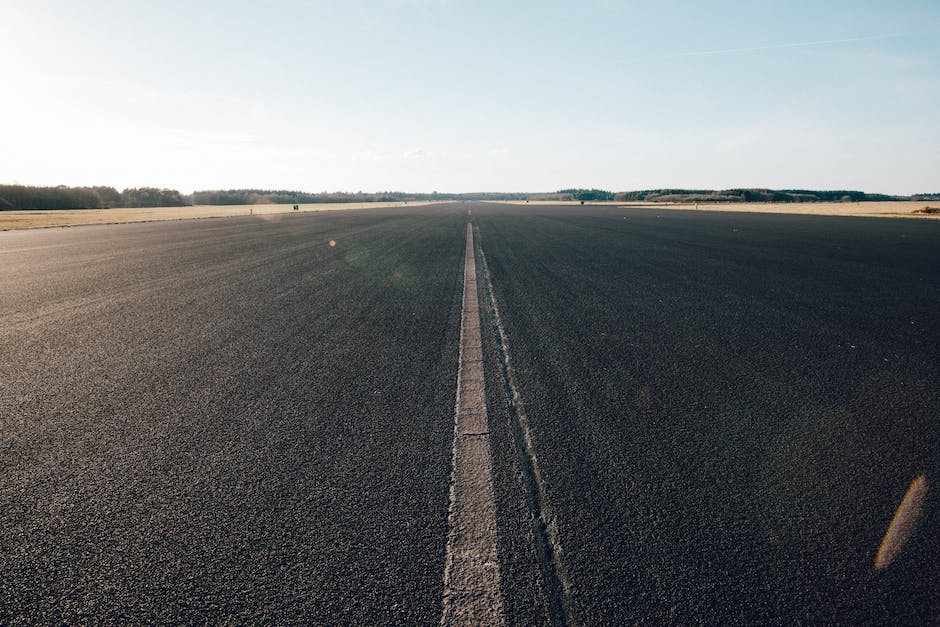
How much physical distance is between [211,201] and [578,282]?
136m

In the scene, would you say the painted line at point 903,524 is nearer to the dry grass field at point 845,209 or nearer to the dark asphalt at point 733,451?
the dark asphalt at point 733,451

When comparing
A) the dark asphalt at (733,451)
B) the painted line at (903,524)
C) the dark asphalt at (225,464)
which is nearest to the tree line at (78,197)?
the dark asphalt at (225,464)

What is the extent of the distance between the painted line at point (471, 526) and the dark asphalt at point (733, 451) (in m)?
0.12

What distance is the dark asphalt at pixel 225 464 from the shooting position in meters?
1.68

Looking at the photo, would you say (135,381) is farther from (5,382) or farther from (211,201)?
(211,201)

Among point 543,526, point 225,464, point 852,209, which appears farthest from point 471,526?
point 852,209

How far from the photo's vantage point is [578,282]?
8.28 meters

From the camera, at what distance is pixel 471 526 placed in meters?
2.00

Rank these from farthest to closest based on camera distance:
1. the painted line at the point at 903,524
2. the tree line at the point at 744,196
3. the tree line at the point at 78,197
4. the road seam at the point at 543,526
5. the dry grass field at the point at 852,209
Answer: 1. the tree line at the point at 744,196
2. the tree line at the point at 78,197
3. the dry grass field at the point at 852,209
4. the painted line at the point at 903,524
5. the road seam at the point at 543,526

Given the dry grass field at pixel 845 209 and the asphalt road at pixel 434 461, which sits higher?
the dry grass field at pixel 845 209

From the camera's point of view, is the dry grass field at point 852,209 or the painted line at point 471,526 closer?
the painted line at point 471,526

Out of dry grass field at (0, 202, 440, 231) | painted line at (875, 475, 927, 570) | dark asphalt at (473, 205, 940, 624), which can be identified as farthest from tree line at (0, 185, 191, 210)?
painted line at (875, 475, 927, 570)

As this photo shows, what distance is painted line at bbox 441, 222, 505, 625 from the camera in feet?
5.26

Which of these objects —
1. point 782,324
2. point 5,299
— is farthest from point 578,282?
point 5,299
